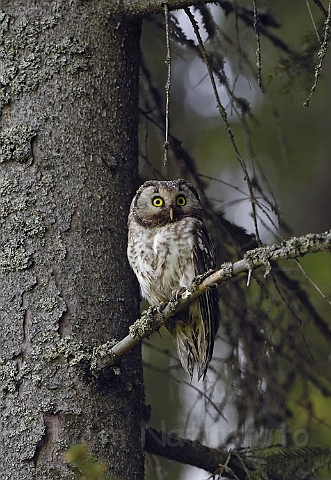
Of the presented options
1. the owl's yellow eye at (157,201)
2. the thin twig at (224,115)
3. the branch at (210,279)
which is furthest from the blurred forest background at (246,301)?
the branch at (210,279)

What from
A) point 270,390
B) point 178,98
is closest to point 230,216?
point 270,390

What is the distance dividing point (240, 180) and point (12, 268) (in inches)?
139

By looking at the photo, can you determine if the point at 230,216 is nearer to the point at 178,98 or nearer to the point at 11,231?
the point at 11,231

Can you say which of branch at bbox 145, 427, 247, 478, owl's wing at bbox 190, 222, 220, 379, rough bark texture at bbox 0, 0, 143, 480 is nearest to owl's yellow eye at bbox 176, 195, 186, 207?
owl's wing at bbox 190, 222, 220, 379

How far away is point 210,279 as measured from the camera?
196 cm

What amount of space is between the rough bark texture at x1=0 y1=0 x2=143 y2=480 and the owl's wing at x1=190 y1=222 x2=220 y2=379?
0.41m

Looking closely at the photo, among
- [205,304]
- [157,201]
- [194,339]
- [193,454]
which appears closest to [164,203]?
[157,201]

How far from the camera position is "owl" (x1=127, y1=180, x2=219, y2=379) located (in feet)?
9.64

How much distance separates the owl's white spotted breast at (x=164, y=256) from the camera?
293 cm

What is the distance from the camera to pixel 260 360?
10.1 ft

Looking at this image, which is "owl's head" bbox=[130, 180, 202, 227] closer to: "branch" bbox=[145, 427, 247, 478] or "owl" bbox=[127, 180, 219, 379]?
"owl" bbox=[127, 180, 219, 379]

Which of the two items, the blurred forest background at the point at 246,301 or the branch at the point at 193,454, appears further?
the blurred forest background at the point at 246,301

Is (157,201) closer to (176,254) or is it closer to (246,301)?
(176,254)

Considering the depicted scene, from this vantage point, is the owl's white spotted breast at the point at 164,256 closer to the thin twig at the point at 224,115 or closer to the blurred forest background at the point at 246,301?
the blurred forest background at the point at 246,301
